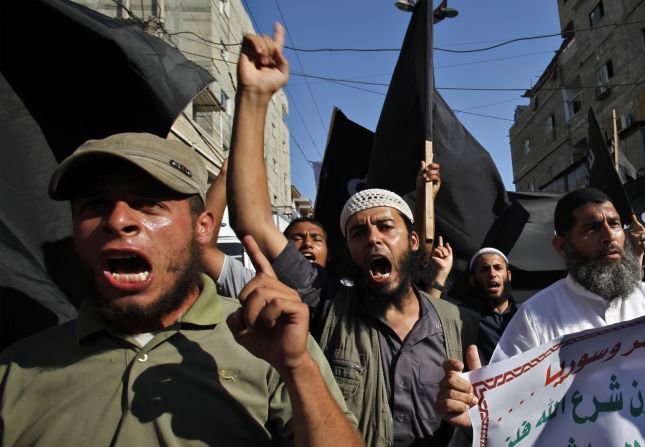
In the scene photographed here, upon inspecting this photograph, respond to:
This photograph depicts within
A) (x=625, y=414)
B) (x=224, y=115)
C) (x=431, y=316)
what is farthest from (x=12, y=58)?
(x=224, y=115)

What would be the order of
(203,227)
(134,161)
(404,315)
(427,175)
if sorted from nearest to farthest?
(134,161) < (203,227) < (404,315) < (427,175)

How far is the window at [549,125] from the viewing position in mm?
28581

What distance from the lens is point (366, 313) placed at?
2.27 meters

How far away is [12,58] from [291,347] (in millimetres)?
1890

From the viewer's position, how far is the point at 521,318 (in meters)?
2.38

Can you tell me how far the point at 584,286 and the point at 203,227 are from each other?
1.93 meters

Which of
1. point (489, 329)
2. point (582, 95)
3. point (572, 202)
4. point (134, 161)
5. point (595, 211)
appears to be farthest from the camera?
point (582, 95)

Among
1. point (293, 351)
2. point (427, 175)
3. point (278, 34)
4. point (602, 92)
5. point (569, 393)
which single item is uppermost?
point (602, 92)

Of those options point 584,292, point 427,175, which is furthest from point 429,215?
point 584,292

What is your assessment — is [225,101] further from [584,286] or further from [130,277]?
[130,277]

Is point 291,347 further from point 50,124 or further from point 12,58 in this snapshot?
point 12,58

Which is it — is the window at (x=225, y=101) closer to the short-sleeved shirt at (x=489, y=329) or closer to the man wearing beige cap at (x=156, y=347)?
the short-sleeved shirt at (x=489, y=329)

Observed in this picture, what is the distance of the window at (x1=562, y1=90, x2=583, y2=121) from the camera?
2579 centimetres

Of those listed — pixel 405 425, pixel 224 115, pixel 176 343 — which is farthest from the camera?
pixel 224 115
